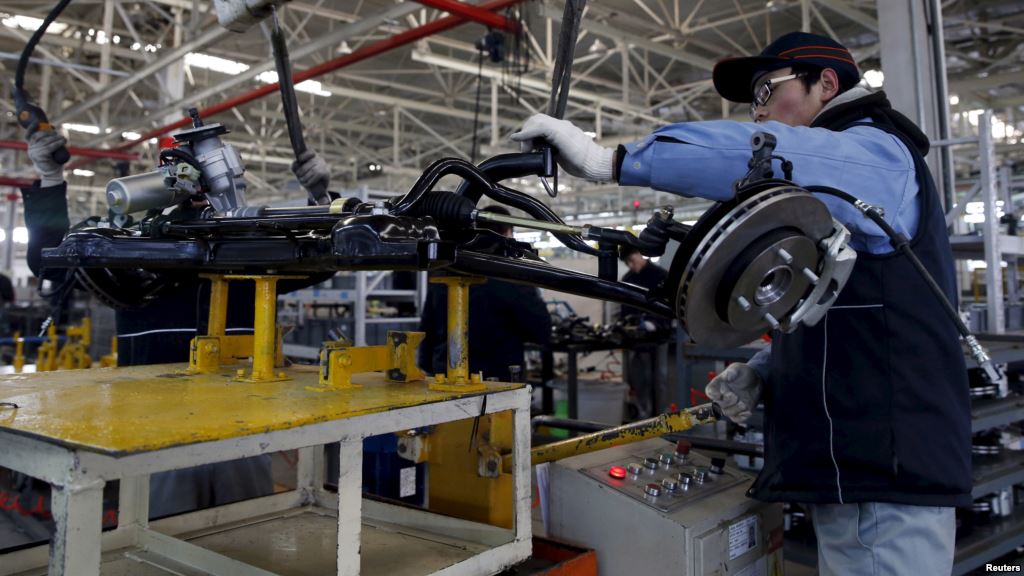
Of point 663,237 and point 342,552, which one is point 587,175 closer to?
point 663,237

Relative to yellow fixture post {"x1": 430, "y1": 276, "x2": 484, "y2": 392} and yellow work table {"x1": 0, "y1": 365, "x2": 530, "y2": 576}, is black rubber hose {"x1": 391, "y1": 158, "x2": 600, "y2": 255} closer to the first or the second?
yellow fixture post {"x1": 430, "y1": 276, "x2": 484, "y2": 392}

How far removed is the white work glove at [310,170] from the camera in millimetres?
2221

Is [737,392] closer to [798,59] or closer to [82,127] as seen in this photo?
[798,59]

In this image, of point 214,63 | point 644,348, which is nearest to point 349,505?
point 644,348

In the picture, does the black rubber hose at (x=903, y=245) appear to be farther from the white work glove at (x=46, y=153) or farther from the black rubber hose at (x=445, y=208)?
the white work glove at (x=46, y=153)

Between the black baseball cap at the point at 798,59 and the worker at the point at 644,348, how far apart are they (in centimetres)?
329

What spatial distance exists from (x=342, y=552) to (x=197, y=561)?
0.50 metres

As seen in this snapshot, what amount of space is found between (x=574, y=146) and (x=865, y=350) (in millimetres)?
674

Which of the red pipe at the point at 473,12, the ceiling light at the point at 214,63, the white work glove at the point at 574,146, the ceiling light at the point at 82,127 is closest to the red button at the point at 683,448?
the white work glove at the point at 574,146

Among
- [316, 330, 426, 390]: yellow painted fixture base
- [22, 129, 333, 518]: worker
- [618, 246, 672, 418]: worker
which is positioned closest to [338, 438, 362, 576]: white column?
[316, 330, 426, 390]: yellow painted fixture base

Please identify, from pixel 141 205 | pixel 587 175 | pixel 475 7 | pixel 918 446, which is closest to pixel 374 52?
pixel 475 7

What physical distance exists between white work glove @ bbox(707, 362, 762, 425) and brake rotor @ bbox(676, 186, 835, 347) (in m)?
0.45

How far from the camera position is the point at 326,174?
229cm

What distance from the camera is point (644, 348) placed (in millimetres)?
5262
